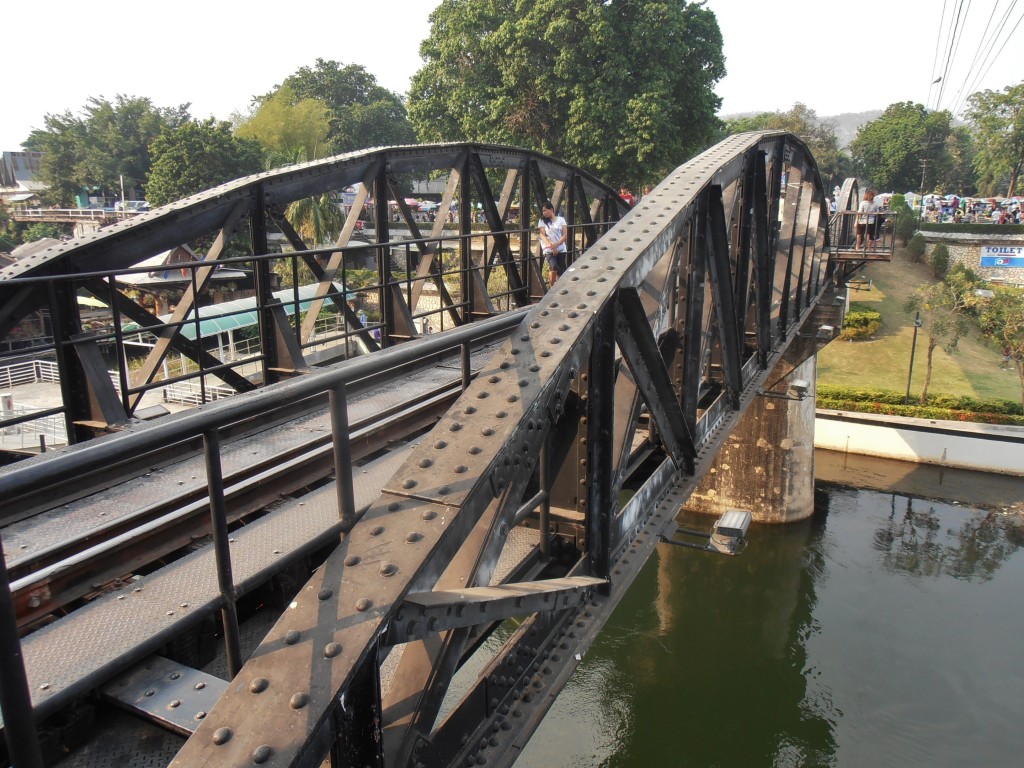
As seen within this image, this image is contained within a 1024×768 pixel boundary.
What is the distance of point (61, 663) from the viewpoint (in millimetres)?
2480

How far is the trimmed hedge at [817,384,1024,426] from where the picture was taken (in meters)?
25.1

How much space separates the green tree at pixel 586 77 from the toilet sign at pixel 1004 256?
18.5m

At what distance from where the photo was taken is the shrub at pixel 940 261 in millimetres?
39969

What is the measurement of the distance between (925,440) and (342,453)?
2668 centimetres

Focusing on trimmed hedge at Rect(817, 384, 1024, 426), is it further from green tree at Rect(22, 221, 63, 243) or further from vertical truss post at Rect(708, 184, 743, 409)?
green tree at Rect(22, 221, 63, 243)

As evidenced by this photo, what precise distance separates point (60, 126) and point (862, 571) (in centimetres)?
7267

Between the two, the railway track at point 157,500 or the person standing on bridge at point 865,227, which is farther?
the person standing on bridge at point 865,227

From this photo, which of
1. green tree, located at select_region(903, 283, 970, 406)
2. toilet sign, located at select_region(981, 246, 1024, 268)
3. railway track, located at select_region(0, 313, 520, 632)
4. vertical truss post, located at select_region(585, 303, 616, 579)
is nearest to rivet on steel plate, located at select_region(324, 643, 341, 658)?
railway track, located at select_region(0, 313, 520, 632)

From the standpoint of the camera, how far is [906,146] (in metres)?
66.9

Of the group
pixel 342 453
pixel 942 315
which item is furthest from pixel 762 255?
pixel 942 315

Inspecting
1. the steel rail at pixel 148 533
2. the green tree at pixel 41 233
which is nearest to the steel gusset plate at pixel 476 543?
the steel rail at pixel 148 533

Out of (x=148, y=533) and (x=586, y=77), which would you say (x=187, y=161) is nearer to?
(x=586, y=77)

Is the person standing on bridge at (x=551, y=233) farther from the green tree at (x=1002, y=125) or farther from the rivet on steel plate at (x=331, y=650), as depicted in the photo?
the green tree at (x=1002, y=125)

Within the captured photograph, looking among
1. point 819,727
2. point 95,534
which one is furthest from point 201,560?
point 819,727
